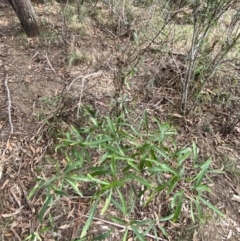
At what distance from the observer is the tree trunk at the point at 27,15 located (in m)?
2.85

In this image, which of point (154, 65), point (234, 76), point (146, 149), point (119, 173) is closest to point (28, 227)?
point (119, 173)

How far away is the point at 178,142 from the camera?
2213 mm

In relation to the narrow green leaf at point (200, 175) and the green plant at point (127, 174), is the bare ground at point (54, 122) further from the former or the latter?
the narrow green leaf at point (200, 175)

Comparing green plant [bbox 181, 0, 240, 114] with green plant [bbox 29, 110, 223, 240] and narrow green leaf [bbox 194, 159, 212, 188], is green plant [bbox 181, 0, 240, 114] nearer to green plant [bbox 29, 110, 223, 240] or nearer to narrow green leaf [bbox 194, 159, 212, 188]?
green plant [bbox 29, 110, 223, 240]

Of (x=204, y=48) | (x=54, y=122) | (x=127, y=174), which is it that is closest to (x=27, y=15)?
(x=54, y=122)

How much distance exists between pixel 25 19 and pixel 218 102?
2.04 metres

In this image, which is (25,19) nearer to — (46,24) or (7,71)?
(46,24)

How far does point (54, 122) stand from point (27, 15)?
1394mm

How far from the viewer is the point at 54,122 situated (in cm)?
212

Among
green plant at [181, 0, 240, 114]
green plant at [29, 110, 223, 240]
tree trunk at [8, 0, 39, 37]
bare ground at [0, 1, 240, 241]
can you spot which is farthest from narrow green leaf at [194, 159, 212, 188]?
tree trunk at [8, 0, 39, 37]

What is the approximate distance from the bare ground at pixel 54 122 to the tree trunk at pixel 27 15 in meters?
0.10

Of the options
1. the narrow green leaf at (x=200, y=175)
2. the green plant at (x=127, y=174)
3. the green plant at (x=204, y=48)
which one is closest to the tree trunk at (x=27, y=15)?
the green plant at (x=127, y=174)

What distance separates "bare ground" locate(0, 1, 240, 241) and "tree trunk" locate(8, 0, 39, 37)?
0.33 ft

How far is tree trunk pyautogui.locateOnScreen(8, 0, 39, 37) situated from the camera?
9.36 feet
